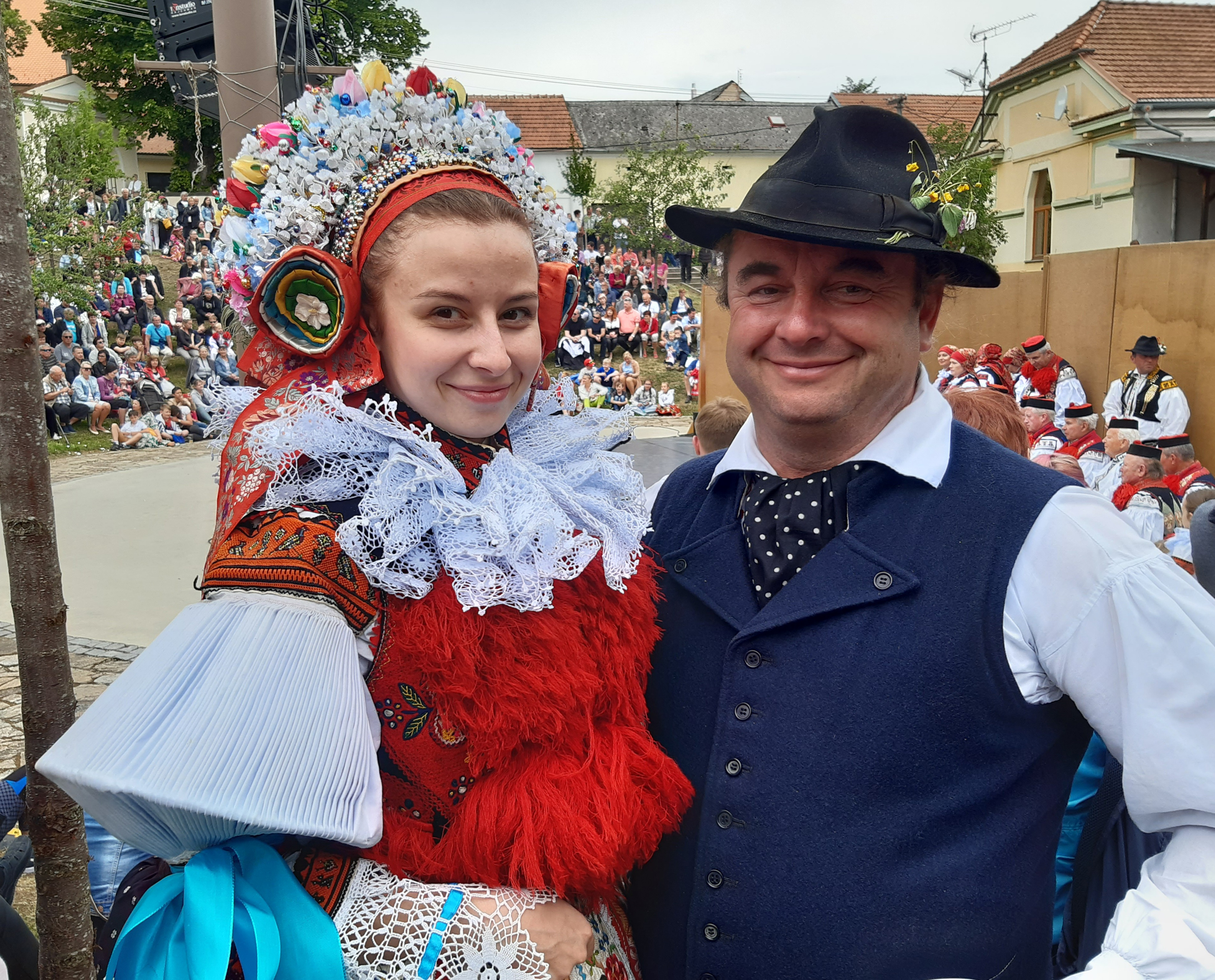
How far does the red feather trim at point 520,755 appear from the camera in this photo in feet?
4.33

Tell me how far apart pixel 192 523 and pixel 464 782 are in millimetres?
Answer: 8573

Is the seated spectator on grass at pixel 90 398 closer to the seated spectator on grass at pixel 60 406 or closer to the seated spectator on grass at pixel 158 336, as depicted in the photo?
the seated spectator on grass at pixel 60 406

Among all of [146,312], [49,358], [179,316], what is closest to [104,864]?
[49,358]

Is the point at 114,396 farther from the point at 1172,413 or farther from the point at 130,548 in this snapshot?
the point at 1172,413

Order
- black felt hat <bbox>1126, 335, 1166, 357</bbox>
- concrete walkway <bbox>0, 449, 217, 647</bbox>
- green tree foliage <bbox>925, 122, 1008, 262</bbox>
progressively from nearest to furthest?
1. green tree foliage <bbox>925, 122, 1008, 262</bbox>
2. concrete walkway <bbox>0, 449, 217, 647</bbox>
3. black felt hat <bbox>1126, 335, 1166, 357</bbox>

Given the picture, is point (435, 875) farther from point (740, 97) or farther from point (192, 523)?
point (740, 97)

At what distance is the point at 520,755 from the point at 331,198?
0.90 metres

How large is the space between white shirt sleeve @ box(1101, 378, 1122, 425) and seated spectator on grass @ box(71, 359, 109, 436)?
14.3 metres

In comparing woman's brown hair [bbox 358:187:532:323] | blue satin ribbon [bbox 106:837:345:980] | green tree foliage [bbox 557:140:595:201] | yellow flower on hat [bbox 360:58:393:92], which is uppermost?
green tree foliage [bbox 557:140:595:201]

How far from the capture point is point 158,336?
19375 millimetres

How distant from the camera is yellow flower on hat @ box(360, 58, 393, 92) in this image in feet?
5.04

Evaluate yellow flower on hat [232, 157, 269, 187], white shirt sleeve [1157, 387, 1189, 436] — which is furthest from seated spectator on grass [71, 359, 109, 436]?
yellow flower on hat [232, 157, 269, 187]

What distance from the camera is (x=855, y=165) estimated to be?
175 centimetres

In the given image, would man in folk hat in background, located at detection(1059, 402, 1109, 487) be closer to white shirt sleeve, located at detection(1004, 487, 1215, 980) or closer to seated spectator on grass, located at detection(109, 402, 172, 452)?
white shirt sleeve, located at detection(1004, 487, 1215, 980)
